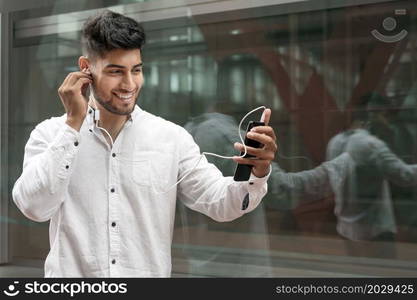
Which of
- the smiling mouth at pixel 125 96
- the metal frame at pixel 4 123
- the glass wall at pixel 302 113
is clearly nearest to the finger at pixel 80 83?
the smiling mouth at pixel 125 96

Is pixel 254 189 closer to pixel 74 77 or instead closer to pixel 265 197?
pixel 74 77

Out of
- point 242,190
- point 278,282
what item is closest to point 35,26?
point 278,282

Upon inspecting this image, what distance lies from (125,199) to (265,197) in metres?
2.14

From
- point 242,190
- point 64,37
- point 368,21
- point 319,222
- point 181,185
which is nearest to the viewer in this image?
point 242,190

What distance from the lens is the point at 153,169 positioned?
1.93 m

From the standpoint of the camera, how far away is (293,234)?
3949mm

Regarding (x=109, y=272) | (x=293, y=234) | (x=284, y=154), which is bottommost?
(x=293, y=234)

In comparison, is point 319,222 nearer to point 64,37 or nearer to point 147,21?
point 147,21

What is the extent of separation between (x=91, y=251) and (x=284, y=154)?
7.14ft

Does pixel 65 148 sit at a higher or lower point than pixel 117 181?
higher

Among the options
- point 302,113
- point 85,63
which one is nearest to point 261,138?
point 85,63

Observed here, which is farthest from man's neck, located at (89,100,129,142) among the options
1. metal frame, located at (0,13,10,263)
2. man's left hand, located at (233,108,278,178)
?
metal frame, located at (0,13,10,263)

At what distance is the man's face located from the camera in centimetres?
188

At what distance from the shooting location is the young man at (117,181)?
1.85 m
